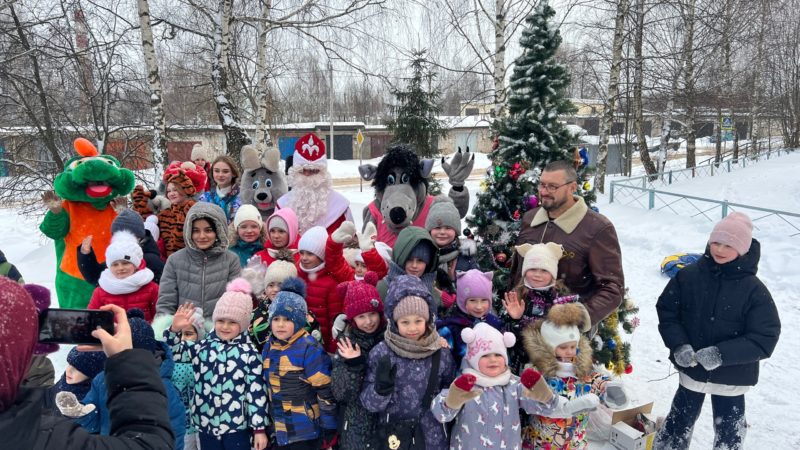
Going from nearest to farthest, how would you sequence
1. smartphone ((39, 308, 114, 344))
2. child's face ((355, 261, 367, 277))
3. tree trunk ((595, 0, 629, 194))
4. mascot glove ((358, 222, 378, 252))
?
smartphone ((39, 308, 114, 344)) → child's face ((355, 261, 367, 277)) → mascot glove ((358, 222, 378, 252)) → tree trunk ((595, 0, 629, 194))

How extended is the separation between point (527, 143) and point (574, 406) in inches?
112

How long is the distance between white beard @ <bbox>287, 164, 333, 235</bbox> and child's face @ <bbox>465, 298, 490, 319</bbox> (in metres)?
2.10

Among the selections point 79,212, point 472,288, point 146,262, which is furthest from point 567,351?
point 79,212

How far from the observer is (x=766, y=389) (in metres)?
4.30

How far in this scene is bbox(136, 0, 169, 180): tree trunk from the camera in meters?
7.57

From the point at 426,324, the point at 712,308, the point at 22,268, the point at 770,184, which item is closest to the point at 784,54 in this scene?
the point at 770,184

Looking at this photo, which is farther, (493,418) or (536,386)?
(493,418)

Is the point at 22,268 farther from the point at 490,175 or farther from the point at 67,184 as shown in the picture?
the point at 490,175

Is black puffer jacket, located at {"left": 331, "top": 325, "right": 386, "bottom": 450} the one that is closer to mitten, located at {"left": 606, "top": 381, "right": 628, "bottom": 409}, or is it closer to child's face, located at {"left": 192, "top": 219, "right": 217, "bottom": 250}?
child's face, located at {"left": 192, "top": 219, "right": 217, "bottom": 250}

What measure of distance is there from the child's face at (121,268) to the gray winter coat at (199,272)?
0.24 m

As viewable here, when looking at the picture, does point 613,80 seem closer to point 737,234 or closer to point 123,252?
point 737,234

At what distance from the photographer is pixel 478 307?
3031 mm

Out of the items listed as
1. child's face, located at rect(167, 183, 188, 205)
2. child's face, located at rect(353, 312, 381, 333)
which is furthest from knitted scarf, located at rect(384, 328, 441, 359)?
child's face, located at rect(167, 183, 188, 205)

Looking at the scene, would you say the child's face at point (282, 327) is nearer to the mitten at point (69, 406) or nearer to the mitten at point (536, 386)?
the mitten at point (69, 406)
